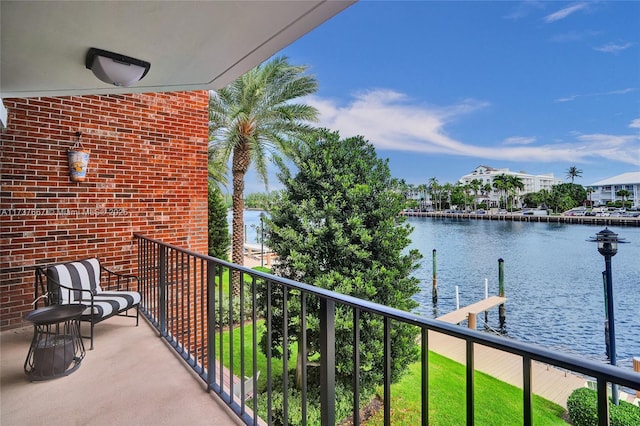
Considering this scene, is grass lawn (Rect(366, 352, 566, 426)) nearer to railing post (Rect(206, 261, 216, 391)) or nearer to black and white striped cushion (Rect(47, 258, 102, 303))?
railing post (Rect(206, 261, 216, 391))

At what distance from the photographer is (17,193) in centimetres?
349

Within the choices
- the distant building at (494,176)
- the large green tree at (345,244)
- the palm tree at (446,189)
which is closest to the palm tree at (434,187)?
the palm tree at (446,189)

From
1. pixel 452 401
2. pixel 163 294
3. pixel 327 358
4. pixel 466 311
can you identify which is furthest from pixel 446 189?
pixel 327 358

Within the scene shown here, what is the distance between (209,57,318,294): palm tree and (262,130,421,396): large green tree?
2936mm

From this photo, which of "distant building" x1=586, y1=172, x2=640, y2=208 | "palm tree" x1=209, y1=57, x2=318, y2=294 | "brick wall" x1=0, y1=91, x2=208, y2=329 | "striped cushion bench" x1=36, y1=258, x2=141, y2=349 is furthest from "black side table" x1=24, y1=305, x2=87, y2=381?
"distant building" x1=586, y1=172, x2=640, y2=208

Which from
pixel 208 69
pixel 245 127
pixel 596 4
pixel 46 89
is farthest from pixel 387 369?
pixel 596 4

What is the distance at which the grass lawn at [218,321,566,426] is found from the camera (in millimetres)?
6469

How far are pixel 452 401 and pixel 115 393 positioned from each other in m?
7.11

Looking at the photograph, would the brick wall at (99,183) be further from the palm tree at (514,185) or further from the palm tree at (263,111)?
the palm tree at (514,185)

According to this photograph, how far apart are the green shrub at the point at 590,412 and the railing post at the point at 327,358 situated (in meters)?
6.92

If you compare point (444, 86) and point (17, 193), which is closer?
point (17, 193)

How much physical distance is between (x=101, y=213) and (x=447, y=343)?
10.3 meters

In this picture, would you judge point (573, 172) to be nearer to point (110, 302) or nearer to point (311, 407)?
point (311, 407)

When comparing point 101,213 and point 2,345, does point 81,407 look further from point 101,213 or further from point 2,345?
point 101,213
